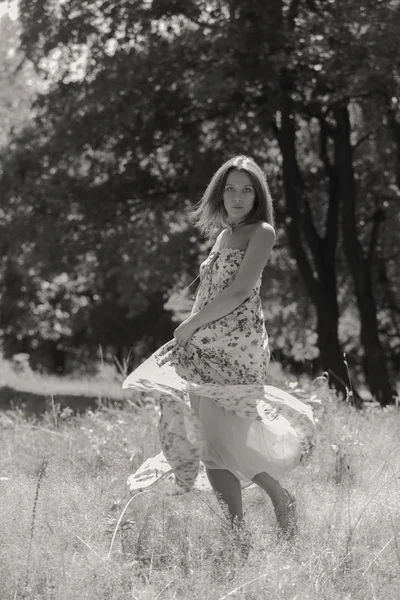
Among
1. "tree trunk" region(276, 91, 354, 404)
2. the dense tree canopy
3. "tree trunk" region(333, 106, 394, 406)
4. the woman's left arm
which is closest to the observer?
the woman's left arm

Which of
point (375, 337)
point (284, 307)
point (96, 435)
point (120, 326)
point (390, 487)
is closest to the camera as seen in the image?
point (390, 487)

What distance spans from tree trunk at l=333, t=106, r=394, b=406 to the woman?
10.3 meters

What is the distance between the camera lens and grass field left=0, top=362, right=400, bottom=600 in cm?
338

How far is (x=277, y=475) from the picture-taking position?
4.26 m

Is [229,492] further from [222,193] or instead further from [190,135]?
[190,135]

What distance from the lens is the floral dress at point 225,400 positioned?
4168 millimetres

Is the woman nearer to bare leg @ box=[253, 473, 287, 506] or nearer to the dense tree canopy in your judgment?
bare leg @ box=[253, 473, 287, 506]

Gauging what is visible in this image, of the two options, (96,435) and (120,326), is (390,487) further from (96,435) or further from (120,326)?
(120,326)

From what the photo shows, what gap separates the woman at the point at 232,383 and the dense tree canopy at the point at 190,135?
28.5 feet

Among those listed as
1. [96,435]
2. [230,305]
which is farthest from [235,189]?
[96,435]

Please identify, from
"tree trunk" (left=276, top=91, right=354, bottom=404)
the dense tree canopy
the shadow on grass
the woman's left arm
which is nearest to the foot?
the woman's left arm

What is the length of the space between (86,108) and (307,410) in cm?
1191

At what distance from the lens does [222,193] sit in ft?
14.6

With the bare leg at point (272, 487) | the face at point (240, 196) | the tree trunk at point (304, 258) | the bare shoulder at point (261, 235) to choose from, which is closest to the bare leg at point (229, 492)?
the bare leg at point (272, 487)
